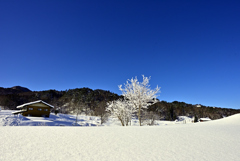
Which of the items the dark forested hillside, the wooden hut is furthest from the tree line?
the wooden hut

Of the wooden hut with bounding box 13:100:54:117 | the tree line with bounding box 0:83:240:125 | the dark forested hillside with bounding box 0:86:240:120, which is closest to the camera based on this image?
the wooden hut with bounding box 13:100:54:117

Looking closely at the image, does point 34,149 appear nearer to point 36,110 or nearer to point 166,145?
point 166,145

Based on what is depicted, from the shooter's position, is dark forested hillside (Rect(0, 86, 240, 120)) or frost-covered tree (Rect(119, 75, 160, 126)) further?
dark forested hillside (Rect(0, 86, 240, 120))

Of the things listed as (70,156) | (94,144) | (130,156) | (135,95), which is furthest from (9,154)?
(135,95)

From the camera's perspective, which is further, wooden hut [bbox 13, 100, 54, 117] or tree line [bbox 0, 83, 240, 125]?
tree line [bbox 0, 83, 240, 125]

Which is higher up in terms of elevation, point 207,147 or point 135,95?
point 135,95

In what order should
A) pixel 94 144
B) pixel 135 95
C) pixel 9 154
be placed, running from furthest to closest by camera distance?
pixel 135 95
pixel 94 144
pixel 9 154

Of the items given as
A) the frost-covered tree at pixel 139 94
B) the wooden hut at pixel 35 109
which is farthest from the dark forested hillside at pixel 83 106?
the frost-covered tree at pixel 139 94

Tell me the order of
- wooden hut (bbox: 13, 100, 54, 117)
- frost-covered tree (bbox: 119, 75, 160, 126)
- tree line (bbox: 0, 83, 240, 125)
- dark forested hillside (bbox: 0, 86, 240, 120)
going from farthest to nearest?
dark forested hillside (bbox: 0, 86, 240, 120) → tree line (bbox: 0, 83, 240, 125) → wooden hut (bbox: 13, 100, 54, 117) → frost-covered tree (bbox: 119, 75, 160, 126)

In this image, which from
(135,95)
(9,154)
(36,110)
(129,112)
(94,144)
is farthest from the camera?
(36,110)

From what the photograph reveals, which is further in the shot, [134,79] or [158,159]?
[134,79]

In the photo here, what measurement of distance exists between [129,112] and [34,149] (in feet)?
86.9

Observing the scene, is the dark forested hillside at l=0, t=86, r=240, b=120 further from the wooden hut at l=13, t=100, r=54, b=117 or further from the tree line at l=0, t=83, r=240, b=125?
the wooden hut at l=13, t=100, r=54, b=117

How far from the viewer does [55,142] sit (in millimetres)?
5289
